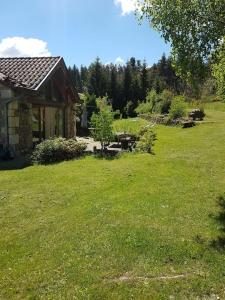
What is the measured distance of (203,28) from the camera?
10906 millimetres

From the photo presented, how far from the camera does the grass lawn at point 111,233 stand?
5934 millimetres

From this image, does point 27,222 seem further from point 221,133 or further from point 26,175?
point 221,133

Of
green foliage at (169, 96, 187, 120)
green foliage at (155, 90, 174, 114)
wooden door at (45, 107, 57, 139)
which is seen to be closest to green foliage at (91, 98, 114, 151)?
wooden door at (45, 107, 57, 139)

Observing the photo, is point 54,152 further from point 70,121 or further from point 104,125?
point 70,121

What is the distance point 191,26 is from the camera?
35.6 ft

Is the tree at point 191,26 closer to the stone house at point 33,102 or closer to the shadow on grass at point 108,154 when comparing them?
the shadow on grass at point 108,154

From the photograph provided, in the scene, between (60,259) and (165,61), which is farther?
(165,61)

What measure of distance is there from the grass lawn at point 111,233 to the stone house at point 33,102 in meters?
4.25

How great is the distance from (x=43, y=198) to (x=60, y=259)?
13.5ft

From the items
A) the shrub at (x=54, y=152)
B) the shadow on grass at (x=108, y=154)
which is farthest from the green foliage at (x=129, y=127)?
the shrub at (x=54, y=152)

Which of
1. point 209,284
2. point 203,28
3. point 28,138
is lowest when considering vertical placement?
point 209,284

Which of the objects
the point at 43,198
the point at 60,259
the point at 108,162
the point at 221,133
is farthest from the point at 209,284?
the point at 221,133

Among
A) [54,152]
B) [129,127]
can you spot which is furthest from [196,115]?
[54,152]

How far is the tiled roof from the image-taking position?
65.5 feet
